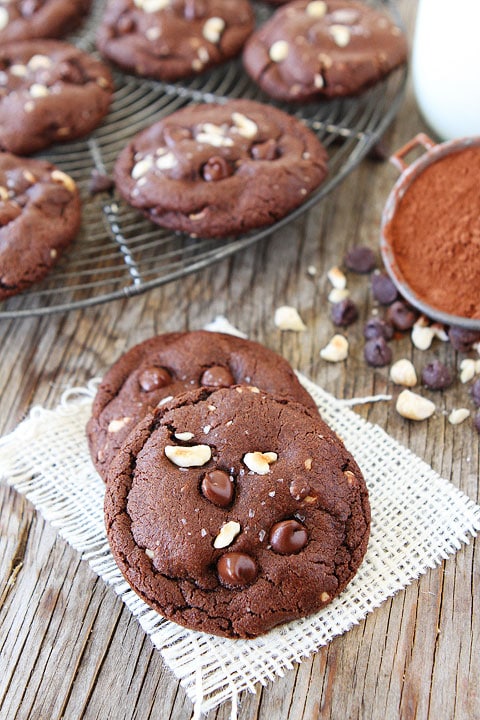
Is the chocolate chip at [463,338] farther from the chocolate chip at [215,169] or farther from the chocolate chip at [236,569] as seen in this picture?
the chocolate chip at [236,569]

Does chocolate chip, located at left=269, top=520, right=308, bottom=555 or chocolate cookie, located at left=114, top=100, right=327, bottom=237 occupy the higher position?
chocolate cookie, located at left=114, top=100, right=327, bottom=237

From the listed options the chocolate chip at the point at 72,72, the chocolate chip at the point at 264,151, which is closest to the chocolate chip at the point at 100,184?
the chocolate chip at the point at 72,72

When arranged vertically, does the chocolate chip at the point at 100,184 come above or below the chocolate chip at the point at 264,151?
below

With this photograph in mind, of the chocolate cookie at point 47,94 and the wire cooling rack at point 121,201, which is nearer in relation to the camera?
the wire cooling rack at point 121,201

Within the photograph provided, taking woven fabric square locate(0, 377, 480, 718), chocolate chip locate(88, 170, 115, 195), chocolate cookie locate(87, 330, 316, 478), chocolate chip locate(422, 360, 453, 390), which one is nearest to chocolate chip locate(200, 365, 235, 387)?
chocolate cookie locate(87, 330, 316, 478)

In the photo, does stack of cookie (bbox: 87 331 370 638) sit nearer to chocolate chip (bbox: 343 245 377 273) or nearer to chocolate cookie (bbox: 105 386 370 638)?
chocolate cookie (bbox: 105 386 370 638)

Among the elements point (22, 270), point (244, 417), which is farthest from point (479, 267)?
point (22, 270)

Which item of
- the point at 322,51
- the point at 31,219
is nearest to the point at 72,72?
the point at 31,219
